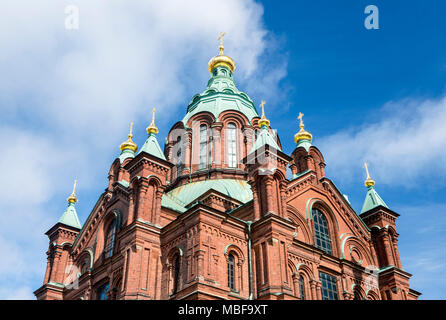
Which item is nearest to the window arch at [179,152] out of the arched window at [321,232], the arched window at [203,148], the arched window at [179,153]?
the arched window at [179,153]

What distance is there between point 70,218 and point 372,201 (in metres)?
19.0

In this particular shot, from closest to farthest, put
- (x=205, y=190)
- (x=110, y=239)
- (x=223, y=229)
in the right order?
(x=223, y=229) < (x=110, y=239) < (x=205, y=190)

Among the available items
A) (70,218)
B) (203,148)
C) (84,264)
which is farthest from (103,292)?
(203,148)

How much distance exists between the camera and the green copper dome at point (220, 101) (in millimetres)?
35469

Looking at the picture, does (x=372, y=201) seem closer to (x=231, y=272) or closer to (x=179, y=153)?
(x=231, y=272)

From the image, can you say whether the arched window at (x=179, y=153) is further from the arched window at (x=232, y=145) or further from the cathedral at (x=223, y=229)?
Result: the arched window at (x=232, y=145)

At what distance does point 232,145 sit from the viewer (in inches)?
1331

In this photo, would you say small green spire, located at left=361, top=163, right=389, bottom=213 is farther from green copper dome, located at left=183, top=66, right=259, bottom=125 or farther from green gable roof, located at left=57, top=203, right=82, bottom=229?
green gable roof, located at left=57, top=203, right=82, bottom=229

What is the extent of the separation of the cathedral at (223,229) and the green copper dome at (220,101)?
0.54ft

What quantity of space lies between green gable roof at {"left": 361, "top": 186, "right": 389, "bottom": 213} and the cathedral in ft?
0.28

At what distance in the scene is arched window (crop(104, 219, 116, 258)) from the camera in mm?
26141

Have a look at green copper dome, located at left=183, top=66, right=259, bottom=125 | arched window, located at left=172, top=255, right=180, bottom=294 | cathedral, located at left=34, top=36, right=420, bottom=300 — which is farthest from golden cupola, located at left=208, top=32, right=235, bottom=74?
arched window, located at left=172, top=255, right=180, bottom=294

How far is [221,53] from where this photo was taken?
42.8 m
